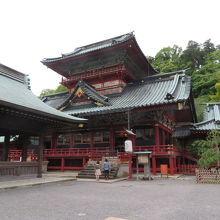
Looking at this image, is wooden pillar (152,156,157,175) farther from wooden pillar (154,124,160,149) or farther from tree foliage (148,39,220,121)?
tree foliage (148,39,220,121)

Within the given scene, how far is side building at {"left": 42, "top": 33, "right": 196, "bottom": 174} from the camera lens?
19.0 metres

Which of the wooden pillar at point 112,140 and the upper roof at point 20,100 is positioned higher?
the upper roof at point 20,100

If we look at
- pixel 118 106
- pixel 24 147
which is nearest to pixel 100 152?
pixel 118 106

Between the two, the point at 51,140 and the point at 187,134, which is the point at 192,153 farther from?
the point at 51,140

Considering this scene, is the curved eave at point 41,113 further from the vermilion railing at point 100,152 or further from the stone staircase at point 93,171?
the vermilion railing at point 100,152

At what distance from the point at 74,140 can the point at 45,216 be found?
18161 mm

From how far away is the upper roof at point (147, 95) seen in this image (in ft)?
60.4

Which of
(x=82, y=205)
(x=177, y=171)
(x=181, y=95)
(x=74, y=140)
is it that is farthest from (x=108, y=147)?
(x=82, y=205)

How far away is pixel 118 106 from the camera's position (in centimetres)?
2014

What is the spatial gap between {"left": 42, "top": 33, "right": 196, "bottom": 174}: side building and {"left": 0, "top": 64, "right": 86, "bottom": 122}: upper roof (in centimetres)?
544

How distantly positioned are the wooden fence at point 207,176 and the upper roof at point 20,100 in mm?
8693

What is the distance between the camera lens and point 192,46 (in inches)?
2500

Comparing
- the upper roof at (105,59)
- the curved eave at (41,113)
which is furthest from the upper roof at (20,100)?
the upper roof at (105,59)

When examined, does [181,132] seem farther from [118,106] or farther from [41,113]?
[41,113]
